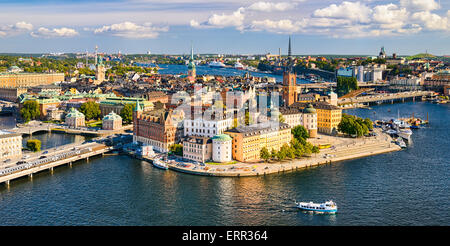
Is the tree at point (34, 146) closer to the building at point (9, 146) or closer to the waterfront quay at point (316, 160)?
the building at point (9, 146)

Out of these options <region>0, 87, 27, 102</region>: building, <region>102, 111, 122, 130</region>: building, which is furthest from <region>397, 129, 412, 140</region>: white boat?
<region>0, 87, 27, 102</region>: building

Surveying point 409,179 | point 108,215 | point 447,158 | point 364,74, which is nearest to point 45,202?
point 108,215

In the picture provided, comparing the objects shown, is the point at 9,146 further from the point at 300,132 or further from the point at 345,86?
the point at 345,86

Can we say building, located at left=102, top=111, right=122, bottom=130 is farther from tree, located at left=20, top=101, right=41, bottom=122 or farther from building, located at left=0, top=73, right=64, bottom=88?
building, located at left=0, top=73, right=64, bottom=88

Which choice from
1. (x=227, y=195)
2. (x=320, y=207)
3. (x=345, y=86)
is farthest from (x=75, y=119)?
(x=345, y=86)

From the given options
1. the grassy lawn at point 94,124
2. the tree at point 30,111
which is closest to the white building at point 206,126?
the grassy lawn at point 94,124
